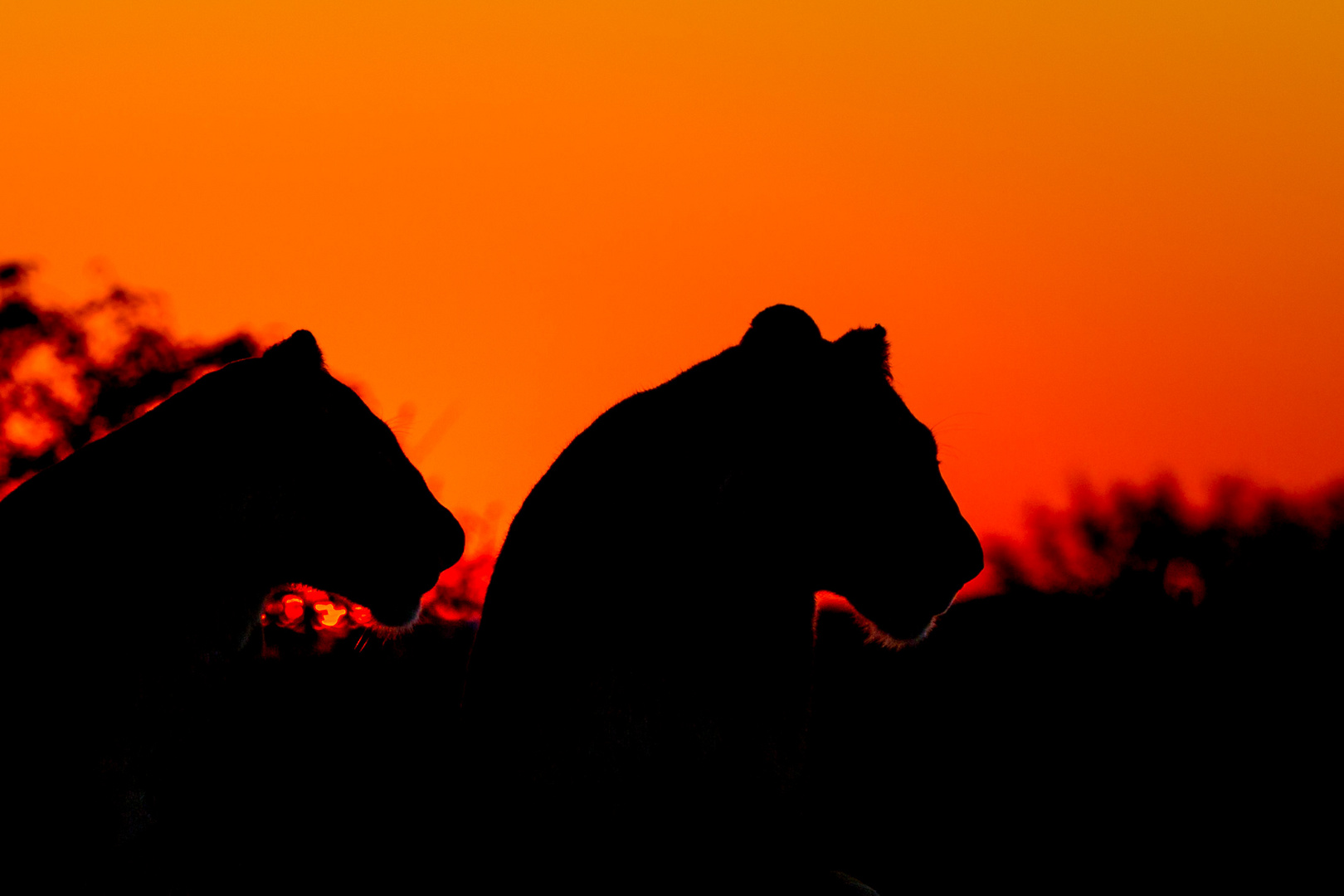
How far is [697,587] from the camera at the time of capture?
4016mm

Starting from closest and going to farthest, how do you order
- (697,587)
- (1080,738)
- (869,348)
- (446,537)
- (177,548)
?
(697,587) → (177,548) → (869,348) → (446,537) → (1080,738)

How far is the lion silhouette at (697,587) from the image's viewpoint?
3879 mm

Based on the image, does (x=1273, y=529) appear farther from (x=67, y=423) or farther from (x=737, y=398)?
A: (x=737, y=398)

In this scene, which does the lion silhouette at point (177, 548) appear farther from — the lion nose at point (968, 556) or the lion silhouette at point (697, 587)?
the lion nose at point (968, 556)

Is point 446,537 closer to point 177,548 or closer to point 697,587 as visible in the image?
point 177,548

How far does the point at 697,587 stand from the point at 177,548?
4.55ft

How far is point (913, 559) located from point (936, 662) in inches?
271

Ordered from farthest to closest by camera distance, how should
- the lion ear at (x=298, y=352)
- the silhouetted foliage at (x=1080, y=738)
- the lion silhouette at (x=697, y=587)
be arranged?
1. the silhouetted foliage at (x=1080, y=738)
2. the lion ear at (x=298, y=352)
3. the lion silhouette at (x=697, y=587)

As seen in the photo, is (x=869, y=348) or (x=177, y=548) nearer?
(x=177, y=548)

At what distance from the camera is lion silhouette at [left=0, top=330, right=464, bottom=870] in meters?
3.99

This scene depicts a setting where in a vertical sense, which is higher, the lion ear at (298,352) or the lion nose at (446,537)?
the lion ear at (298,352)

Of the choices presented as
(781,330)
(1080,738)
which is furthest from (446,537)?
(1080,738)

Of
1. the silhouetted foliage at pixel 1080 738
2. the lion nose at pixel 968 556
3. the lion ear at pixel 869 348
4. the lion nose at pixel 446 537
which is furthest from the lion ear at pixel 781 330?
the silhouetted foliage at pixel 1080 738

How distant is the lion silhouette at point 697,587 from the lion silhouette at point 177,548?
0.55 meters
